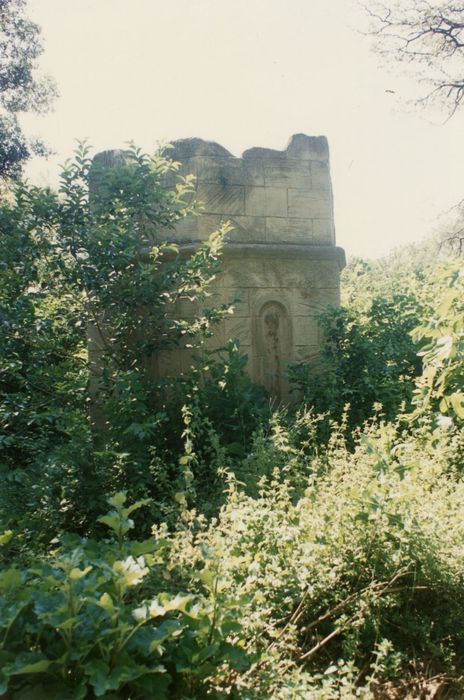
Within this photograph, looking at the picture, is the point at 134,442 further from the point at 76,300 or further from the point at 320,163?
the point at 320,163

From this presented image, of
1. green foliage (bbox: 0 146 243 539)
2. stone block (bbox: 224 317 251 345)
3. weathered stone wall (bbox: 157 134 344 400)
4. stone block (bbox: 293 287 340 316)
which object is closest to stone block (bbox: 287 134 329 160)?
weathered stone wall (bbox: 157 134 344 400)

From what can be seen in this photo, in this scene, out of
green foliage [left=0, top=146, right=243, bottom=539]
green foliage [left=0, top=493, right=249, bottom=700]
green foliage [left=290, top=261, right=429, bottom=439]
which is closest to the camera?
green foliage [left=0, top=493, right=249, bottom=700]

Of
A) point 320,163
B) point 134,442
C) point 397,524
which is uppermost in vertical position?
point 320,163

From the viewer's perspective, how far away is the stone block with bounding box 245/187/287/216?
684 centimetres

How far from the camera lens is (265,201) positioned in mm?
6895

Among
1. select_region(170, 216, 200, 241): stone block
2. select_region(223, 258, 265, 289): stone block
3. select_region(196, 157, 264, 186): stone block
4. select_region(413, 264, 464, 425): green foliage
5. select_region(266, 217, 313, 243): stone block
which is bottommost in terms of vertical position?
select_region(413, 264, 464, 425): green foliage

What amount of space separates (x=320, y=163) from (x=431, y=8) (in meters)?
7.96

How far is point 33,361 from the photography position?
590 centimetres

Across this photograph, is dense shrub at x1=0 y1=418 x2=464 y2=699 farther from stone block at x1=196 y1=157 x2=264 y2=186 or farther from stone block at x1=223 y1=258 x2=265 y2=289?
stone block at x1=196 y1=157 x2=264 y2=186

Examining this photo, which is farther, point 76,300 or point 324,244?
point 324,244

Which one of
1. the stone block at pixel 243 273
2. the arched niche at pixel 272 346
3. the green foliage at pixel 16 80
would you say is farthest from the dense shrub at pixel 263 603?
the green foliage at pixel 16 80

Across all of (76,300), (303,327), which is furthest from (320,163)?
(76,300)

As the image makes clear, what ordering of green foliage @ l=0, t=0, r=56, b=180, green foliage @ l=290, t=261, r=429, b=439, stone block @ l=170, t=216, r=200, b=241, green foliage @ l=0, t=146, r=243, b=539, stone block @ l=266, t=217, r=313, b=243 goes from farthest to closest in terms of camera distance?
1. green foliage @ l=0, t=0, r=56, b=180
2. stone block @ l=266, t=217, r=313, b=243
3. stone block @ l=170, t=216, r=200, b=241
4. green foliage @ l=290, t=261, r=429, b=439
5. green foliage @ l=0, t=146, r=243, b=539

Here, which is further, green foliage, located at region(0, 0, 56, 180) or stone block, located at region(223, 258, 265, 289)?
green foliage, located at region(0, 0, 56, 180)
